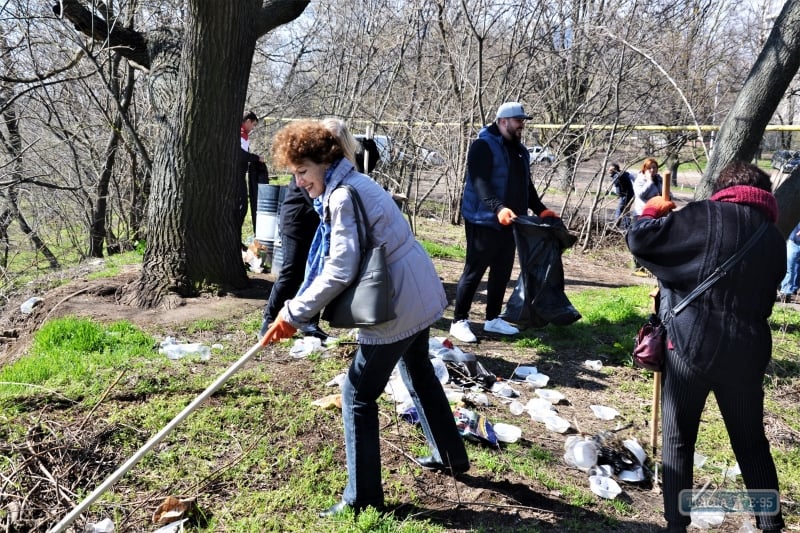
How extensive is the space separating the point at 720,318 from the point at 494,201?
2595 millimetres

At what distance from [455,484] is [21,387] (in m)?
2.76

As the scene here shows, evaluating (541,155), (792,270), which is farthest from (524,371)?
(541,155)

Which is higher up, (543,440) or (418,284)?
(418,284)

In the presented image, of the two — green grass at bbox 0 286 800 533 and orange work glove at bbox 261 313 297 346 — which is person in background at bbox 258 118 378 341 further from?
orange work glove at bbox 261 313 297 346

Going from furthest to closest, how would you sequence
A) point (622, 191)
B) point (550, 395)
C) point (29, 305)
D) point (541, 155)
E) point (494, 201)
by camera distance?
point (622, 191)
point (541, 155)
point (29, 305)
point (494, 201)
point (550, 395)

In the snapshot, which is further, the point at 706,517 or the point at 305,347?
the point at 305,347

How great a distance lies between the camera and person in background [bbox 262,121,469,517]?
2.57 meters

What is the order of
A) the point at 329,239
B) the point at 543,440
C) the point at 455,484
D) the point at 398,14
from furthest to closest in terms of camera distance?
1. the point at 398,14
2. the point at 543,440
3. the point at 455,484
4. the point at 329,239

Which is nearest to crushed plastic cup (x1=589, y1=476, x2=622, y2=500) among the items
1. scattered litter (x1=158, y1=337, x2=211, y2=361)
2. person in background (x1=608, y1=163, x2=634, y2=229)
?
scattered litter (x1=158, y1=337, x2=211, y2=361)

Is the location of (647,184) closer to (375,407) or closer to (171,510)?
(375,407)

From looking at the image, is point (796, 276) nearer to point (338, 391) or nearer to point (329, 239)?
point (338, 391)

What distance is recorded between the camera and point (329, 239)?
8.73 ft

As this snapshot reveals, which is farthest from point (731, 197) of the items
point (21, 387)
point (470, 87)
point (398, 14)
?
point (398, 14)

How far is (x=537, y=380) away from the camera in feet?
15.4
